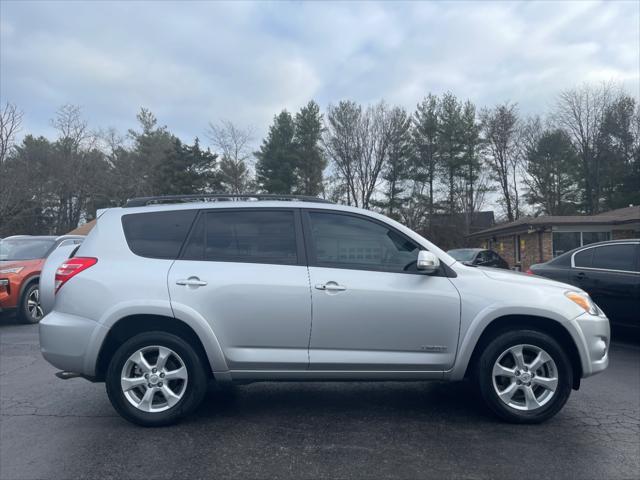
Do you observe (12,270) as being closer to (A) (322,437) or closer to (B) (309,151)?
(A) (322,437)

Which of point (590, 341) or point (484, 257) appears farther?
point (484, 257)

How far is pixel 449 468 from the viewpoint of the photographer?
3.46m

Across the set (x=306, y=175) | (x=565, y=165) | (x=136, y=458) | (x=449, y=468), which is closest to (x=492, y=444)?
(x=449, y=468)

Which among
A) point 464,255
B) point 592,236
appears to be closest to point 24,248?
point 464,255

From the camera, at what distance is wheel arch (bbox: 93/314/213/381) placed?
4262mm

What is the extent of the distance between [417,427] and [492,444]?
1.98 feet

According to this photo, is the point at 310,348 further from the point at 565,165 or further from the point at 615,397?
the point at 565,165

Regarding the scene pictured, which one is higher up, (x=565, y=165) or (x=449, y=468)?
(x=565, y=165)

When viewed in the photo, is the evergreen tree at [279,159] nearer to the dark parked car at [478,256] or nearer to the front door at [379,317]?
the dark parked car at [478,256]

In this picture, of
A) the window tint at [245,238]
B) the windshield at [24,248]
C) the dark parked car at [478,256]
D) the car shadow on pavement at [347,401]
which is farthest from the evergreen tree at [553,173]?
the window tint at [245,238]

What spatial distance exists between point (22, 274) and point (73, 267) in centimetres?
655

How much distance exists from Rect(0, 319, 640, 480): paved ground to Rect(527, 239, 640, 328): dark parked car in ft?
7.81

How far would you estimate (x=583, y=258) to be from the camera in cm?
840

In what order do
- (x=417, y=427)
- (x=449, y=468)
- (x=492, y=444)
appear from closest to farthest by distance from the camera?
(x=449, y=468)
(x=492, y=444)
(x=417, y=427)
